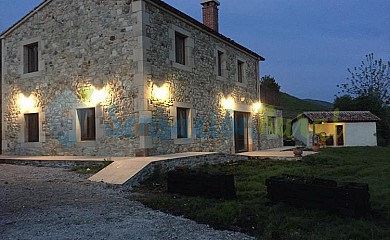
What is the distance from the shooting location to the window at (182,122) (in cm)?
1141

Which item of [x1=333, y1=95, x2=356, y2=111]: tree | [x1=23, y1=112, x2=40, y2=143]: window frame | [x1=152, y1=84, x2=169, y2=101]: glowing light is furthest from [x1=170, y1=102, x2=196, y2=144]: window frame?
[x1=333, y1=95, x2=356, y2=111]: tree

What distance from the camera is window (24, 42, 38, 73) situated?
12366 mm

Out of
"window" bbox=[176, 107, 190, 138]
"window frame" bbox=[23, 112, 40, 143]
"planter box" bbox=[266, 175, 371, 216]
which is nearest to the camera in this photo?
"planter box" bbox=[266, 175, 371, 216]

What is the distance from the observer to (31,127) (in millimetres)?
12312

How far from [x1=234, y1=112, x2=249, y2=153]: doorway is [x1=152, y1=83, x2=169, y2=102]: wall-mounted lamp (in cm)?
527

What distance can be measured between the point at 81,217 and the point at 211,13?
42.2ft

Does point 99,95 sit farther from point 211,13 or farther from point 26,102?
point 211,13

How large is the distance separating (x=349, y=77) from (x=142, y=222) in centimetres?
3464

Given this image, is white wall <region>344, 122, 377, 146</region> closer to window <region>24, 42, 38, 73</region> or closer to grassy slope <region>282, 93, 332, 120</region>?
grassy slope <region>282, 93, 332, 120</region>

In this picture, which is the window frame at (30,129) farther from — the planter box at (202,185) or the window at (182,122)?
the planter box at (202,185)

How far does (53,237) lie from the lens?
3.72 metres

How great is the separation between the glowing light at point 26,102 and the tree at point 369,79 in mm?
28793

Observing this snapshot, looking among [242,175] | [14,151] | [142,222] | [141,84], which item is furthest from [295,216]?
[14,151]

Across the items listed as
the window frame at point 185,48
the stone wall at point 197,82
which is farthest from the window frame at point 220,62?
the window frame at point 185,48
